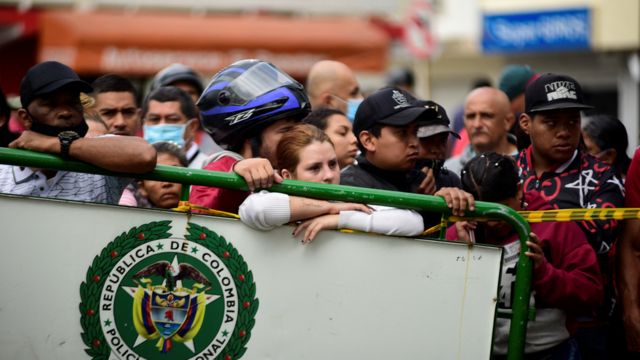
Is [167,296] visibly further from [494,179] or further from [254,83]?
A: [494,179]

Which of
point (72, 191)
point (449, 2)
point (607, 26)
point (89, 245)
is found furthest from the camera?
point (449, 2)

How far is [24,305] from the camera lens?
4426 mm

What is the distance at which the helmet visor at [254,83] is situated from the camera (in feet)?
17.0

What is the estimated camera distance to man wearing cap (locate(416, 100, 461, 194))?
559 cm

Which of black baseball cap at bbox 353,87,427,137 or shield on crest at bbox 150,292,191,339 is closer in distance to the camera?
shield on crest at bbox 150,292,191,339

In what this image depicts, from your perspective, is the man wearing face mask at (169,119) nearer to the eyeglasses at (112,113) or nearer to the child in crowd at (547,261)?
the eyeglasses at (112,113)

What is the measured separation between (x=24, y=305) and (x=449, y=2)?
21294 mm

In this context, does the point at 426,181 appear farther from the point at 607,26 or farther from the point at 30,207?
the point at 607,26

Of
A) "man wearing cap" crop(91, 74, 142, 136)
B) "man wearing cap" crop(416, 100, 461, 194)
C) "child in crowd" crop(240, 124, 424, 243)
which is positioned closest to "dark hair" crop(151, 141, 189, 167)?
"man wearing cap" crop(91, 74, 142, 136)

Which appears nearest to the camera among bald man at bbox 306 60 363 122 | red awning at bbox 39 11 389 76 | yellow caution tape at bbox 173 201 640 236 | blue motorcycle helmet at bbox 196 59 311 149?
yellow caution tape at bbox 173 201 640 236

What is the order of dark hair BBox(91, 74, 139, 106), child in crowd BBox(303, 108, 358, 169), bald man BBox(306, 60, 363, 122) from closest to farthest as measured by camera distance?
child in crowd BBox(303, 108, 358, 169) < dark hair BBox(91, 74, 139, 106) < bald man BBox(306, 60, 363, 122)

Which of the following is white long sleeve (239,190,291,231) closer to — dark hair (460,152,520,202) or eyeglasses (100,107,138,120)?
dark hair (460,152,520,202)

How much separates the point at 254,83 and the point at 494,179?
1.27 meters

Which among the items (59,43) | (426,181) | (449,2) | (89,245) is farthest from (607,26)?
(89,245)
